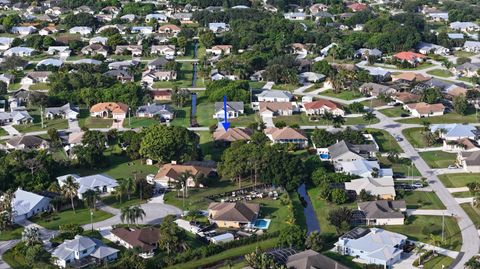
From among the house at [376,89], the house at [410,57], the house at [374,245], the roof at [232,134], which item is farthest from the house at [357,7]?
the house at [374,245]

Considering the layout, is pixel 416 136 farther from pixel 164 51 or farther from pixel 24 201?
pixel 164 51

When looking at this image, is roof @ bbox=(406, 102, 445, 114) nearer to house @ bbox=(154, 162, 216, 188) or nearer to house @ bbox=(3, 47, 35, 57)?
house @ bbox=(154, 162, 216, 188)

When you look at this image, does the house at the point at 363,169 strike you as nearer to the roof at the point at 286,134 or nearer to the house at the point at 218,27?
the roof at the point at 286,134

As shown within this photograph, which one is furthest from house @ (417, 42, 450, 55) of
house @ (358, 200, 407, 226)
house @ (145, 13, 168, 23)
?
house @ (358, 200, 407, 226)

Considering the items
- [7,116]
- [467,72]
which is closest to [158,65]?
[7,116]

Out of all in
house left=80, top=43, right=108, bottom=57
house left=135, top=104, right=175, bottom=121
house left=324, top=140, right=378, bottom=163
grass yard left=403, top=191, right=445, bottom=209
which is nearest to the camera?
grass yard left=403, top=191, right=445, bottom=209

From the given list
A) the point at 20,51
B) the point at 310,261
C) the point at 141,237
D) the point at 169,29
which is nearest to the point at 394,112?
the point at 310,261
